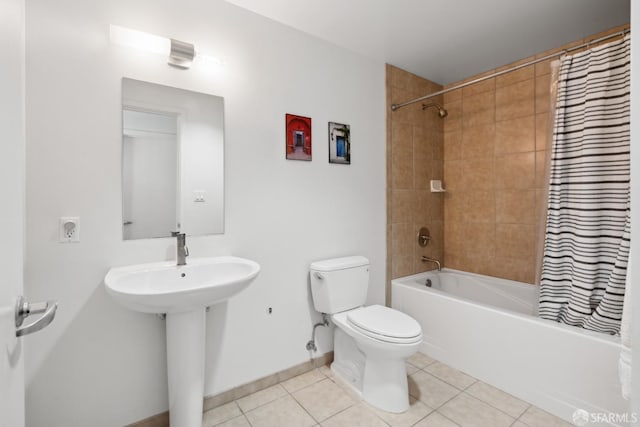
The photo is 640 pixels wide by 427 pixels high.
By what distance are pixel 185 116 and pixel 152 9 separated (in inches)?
21.3

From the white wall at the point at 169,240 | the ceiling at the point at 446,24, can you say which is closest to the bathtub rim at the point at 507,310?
the white wall at the point at 169,240

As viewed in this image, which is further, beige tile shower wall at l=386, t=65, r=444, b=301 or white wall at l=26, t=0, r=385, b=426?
beige tile shower wall at l=386, t=65, r=444, b=301

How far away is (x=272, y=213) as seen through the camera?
1.96m

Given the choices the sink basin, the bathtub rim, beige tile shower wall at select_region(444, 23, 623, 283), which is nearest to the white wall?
the sink basin

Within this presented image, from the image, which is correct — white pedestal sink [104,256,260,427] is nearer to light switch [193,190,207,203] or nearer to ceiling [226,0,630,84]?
light switch [193,190,207,203]

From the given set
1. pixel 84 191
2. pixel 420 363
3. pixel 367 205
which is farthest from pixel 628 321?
pixel 84 191

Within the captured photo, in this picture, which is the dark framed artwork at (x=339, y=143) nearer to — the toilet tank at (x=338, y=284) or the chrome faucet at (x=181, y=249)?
the toilet tank at (x=338, y=284)

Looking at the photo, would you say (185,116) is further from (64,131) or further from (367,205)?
(367,205)

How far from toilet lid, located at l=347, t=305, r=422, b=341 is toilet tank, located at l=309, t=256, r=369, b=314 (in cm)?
11

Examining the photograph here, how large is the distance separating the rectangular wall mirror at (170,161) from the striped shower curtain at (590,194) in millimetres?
2009

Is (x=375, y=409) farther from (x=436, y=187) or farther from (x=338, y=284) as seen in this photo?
(x=436, y=187)

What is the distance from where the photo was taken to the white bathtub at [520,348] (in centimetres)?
154

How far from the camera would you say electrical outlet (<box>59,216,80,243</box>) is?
4.54 feet

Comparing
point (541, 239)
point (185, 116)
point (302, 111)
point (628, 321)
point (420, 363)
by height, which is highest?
point (302, 111)
